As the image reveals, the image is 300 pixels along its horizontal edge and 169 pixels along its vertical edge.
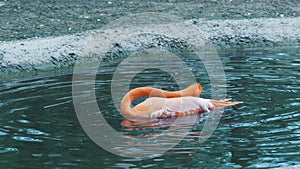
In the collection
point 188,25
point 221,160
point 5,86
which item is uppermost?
point 188,25

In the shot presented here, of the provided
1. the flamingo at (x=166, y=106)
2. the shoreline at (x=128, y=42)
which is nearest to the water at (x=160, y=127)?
the flamingo at (x=166, y=106)

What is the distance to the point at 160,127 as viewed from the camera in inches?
221

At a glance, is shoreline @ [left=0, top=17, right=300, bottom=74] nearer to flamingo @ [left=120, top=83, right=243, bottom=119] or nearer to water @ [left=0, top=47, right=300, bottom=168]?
water @ [left=0, top=47, right=300, bottom=168]

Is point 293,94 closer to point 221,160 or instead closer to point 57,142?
point 221,160

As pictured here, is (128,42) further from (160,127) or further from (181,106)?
(160,127)

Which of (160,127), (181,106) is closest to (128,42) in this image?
(181,106)

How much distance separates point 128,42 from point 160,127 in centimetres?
458

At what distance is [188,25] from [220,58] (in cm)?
168

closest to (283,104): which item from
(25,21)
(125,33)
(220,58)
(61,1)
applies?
(220,58)

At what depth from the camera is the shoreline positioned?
907cm

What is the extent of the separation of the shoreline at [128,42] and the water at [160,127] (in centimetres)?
98

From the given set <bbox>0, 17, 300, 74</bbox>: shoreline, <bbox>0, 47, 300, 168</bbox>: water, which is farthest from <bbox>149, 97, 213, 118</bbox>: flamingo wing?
<bbox>0, 17, 300, 74</bbox>: shoreline

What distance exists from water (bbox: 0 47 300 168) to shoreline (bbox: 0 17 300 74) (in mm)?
978

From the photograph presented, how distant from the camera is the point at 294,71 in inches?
312
